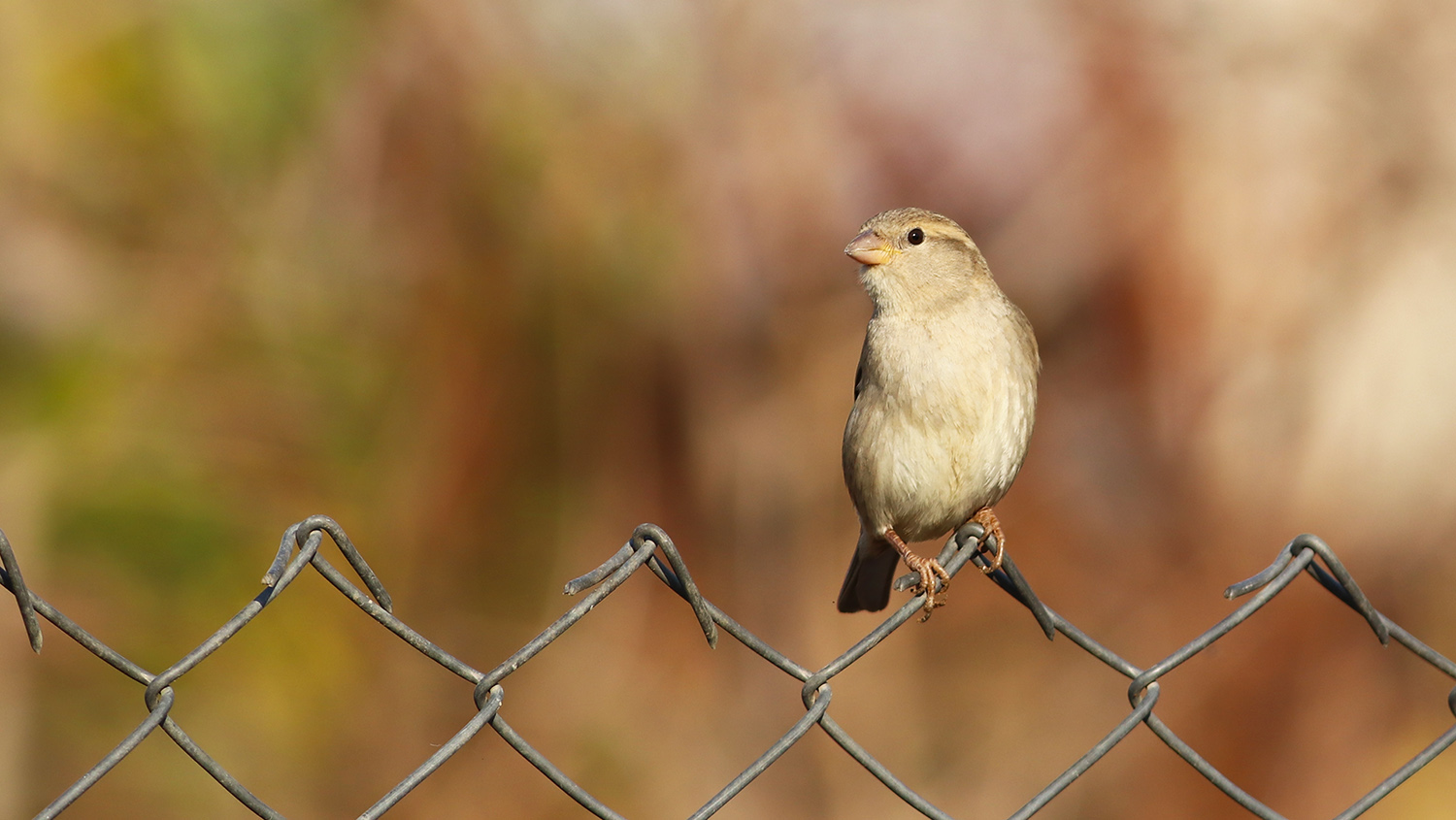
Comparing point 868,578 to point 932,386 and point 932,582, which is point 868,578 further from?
point 932,582

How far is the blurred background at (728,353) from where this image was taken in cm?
438

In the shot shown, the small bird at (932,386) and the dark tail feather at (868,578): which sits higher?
the small bird at (932,386)

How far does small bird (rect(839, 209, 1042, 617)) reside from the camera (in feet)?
7.93

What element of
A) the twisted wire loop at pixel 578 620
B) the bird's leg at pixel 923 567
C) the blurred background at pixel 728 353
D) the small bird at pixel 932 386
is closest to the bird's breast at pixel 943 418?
the small bird at pixel 932 386

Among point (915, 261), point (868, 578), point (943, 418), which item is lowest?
point (868, 578)

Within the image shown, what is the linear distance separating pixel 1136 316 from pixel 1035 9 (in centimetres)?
134

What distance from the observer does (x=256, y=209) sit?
4.48 meters

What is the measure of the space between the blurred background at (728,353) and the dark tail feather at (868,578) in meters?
1.98

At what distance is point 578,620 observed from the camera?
4.25 ft

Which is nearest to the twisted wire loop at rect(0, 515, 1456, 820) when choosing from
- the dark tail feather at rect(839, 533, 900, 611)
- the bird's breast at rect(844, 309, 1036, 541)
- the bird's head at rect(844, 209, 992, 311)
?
the bird's breast at rect(844, 309, 1036, 541)

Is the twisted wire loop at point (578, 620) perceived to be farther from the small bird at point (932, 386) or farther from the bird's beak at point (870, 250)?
the bird's beak at point (870, 250)

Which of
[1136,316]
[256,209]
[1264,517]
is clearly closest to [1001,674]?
[1264,517]

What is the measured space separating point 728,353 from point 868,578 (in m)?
2.19

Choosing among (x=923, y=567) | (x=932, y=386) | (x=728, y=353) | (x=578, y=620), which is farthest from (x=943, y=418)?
(x=728, y=353)
